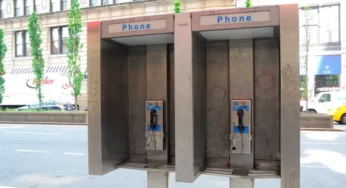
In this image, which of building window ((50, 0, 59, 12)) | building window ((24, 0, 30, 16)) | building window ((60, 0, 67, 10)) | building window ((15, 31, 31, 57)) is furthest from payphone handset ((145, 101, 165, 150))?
building window ((24, 0, 30, 16))

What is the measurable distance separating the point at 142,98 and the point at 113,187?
118 inches

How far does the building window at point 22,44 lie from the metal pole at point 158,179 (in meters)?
30.4

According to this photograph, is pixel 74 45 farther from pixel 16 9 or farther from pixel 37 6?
pixel 16 9

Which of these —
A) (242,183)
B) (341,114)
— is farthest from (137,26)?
(341,114)

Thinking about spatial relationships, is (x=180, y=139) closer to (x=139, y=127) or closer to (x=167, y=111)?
(x=167, y=111)

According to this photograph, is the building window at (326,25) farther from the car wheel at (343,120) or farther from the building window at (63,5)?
the building window at (63,5)

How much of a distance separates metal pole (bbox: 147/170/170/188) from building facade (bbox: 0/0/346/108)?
603 inches

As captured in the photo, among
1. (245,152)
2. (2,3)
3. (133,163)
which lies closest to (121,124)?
(133,163)

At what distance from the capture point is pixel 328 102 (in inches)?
702

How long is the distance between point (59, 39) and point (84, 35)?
9.85 ft

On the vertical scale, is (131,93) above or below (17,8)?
below

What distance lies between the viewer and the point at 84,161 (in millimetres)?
8539

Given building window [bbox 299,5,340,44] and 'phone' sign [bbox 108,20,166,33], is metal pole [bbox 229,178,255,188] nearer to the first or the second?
'phone' sign [bbox 108,20,166,33]

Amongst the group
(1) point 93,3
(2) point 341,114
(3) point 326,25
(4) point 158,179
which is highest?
(1) point 93,3
